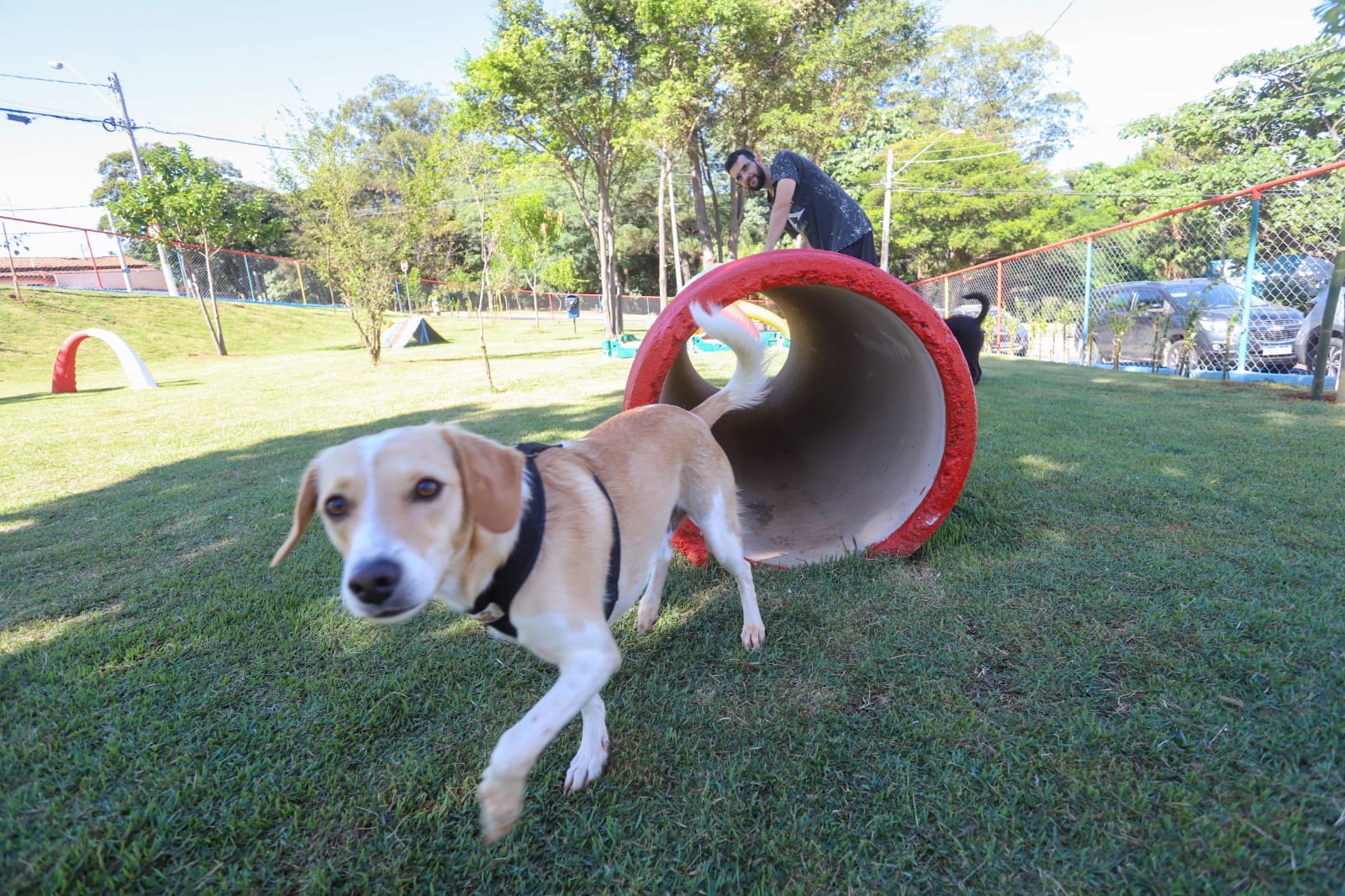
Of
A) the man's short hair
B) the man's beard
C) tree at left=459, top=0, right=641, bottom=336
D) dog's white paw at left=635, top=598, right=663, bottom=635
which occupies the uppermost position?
tree at left=459, top=0, right=641, bottom=336

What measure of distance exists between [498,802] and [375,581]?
67 centimetres

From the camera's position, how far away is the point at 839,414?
543 centimetres

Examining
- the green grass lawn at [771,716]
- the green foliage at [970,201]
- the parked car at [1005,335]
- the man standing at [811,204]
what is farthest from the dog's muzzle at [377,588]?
the green foliage at [970,201]

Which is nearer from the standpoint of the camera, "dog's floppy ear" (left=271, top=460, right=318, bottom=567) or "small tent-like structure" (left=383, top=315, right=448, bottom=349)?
"dog's floppy ear" (left=271, top=460, right=318, bottom=567)

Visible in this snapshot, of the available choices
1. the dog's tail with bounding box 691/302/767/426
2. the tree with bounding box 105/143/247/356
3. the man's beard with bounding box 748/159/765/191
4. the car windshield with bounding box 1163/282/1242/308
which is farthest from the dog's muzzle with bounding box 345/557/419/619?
the tree with bounding box 105/143/247/356

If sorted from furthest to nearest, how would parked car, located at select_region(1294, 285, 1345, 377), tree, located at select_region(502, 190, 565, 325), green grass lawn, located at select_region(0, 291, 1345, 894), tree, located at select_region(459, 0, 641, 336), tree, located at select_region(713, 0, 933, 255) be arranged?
tree, located at select_region(502, 190, 565, 325)
tree, located at select_region(713, 0, 933, 255)
tree, located at select_region(459, 0, 641, 336)
parked car, located at select_region(1294, 285, 1345, 377)
green grass lawn, located at select_region(0, 291, 1345, 894)

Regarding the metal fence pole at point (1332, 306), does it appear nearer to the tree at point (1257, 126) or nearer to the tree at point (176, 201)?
the tree at point (1257, 126)

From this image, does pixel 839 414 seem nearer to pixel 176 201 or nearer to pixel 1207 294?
pixel 1207 294

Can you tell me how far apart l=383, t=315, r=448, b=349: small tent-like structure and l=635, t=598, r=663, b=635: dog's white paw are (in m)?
21.1

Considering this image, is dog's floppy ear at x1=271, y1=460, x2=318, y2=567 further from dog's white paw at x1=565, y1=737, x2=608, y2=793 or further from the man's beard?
the man's beard

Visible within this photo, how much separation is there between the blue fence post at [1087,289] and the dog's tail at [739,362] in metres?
12.0

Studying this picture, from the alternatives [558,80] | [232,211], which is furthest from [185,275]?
[558,80]

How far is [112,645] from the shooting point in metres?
2.88

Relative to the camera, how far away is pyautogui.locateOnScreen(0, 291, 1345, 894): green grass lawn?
5.70 ft
